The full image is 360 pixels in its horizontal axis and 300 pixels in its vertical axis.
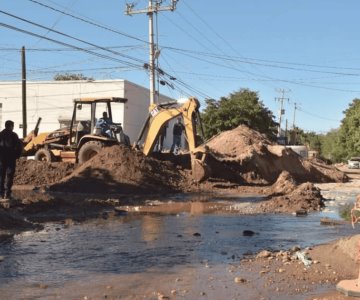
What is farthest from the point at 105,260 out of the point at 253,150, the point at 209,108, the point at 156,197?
the point at 209,108

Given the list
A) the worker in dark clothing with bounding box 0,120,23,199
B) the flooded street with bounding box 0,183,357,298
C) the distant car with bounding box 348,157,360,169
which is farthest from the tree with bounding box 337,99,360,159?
the worker in dark clothing with bounding box 0,120,23,199

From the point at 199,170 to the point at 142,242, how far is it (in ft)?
41.5

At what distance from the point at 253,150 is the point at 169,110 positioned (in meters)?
6.55

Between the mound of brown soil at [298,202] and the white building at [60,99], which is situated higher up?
the white building at [60,99]

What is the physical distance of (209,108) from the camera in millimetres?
55375

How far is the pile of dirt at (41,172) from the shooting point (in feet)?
73.0

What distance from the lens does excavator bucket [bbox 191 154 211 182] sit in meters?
22.5

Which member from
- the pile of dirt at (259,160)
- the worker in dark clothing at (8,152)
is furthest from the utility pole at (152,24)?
the worker in dark clothing at (8,152)

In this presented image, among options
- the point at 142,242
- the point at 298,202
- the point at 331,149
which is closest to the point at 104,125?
the point at 298,202

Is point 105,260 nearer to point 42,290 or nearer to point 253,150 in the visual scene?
point 42,290

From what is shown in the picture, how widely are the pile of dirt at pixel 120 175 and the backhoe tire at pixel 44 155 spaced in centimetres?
274

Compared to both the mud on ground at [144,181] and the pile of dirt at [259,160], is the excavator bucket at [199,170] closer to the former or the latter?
the mud on ground at [144,181]

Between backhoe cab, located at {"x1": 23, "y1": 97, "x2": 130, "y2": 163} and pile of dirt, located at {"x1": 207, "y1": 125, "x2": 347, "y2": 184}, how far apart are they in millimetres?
5435

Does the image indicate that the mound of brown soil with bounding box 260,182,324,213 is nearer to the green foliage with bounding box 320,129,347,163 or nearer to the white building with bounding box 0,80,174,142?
the white building with bounding box 0,80,174,142
